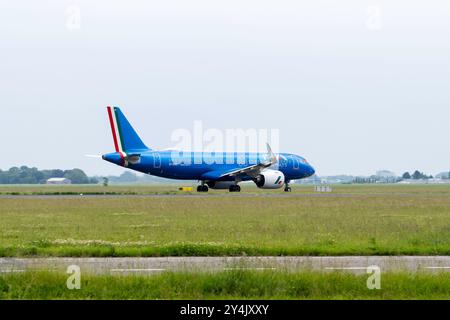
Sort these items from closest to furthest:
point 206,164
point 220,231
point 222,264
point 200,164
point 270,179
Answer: point 222,264 → point 220,231 → point 270,179 → point 200,164 → point 206,164

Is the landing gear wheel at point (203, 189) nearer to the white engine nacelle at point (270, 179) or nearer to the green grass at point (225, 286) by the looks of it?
the white engine nacelle at point (270, 179)

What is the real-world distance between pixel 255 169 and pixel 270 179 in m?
3.05

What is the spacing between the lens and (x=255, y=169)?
73.0 meters

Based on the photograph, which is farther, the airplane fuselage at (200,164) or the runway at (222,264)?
the airplane fuselage at (200,164)

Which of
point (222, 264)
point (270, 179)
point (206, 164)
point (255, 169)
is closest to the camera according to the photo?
point (222, 264)

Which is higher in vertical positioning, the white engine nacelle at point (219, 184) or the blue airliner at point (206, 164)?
the blue airliner at point (206, 164)

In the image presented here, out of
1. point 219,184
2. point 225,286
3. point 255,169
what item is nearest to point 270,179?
Result: point 255,169

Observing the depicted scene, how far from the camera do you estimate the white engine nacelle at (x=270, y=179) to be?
70188 millimetres

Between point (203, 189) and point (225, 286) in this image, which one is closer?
point (225, 286)

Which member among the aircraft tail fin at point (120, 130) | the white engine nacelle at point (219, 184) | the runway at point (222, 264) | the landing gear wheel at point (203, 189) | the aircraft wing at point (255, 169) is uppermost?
the aircraft tail fin at point (120, 130)

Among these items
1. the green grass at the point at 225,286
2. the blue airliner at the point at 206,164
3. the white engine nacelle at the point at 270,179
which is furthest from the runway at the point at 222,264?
the white engine nacelle at the point at 270,179

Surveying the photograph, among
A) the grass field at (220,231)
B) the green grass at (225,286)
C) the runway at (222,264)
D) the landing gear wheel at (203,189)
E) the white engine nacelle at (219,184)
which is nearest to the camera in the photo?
the green grass at (225,286)

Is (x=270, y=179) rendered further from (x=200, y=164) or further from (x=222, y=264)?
(x=222, y=264)

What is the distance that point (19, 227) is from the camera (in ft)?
98.4
